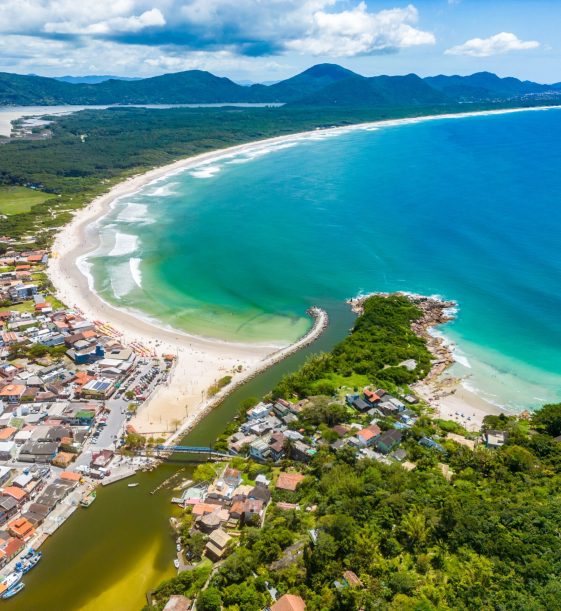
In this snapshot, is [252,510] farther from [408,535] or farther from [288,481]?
[408,535]

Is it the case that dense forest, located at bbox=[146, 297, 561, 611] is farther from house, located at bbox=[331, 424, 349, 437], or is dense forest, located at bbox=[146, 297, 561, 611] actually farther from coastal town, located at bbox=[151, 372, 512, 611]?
house, located at bbox=[331, 424, 349, 437]

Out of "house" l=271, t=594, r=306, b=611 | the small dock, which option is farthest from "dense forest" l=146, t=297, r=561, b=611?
the small dock

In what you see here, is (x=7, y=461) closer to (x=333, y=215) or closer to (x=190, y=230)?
(x=190, y=230)

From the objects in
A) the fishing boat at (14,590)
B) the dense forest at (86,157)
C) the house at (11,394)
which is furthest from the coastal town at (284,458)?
the dense forest at (86,157)

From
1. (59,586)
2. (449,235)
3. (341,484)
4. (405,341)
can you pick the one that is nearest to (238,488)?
(341,484)

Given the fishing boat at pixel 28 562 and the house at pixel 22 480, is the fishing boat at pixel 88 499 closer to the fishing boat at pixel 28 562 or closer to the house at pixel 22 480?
the fishing boat at pixel 28 562

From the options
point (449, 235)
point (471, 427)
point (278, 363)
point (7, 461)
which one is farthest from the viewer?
point (449, 235)
